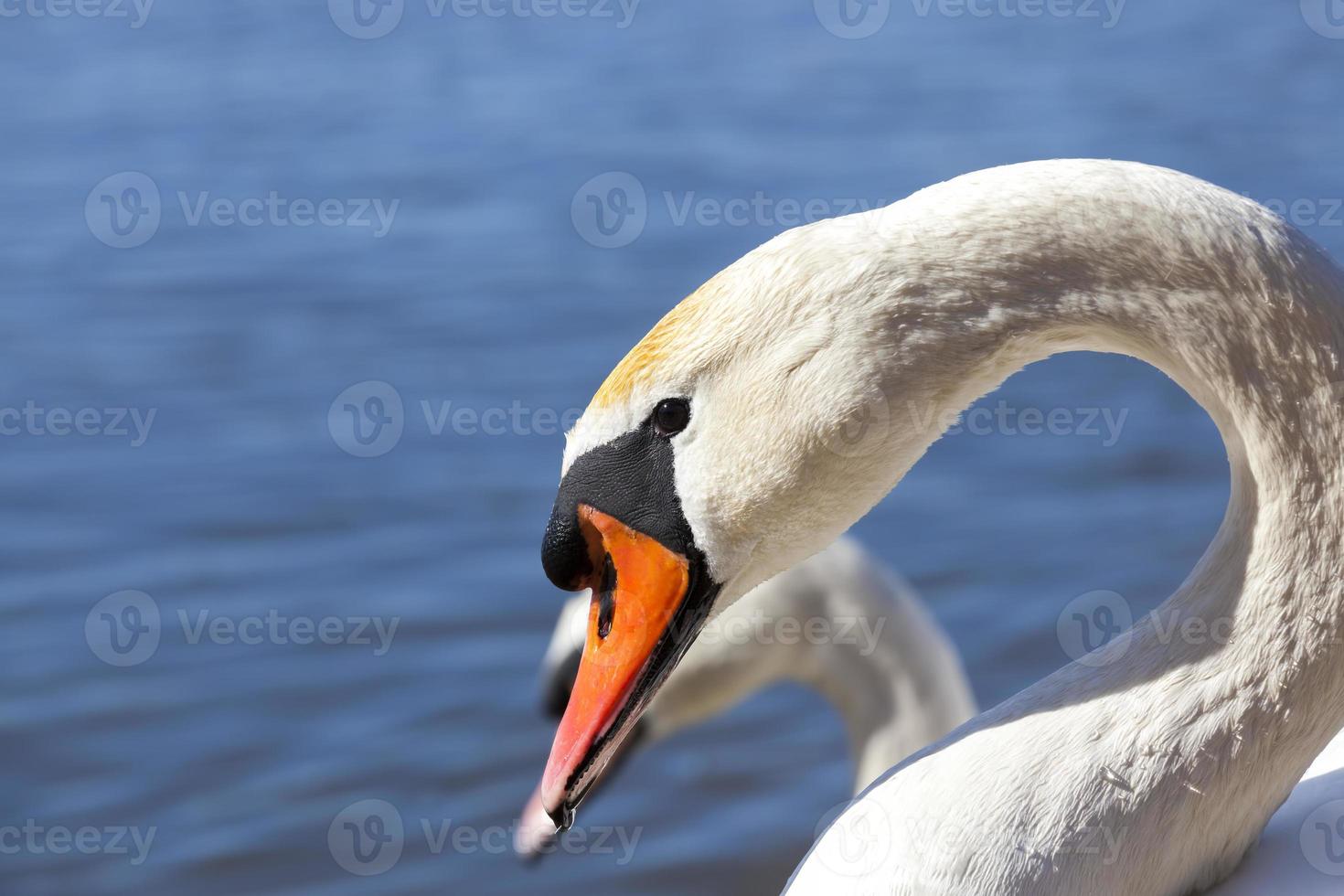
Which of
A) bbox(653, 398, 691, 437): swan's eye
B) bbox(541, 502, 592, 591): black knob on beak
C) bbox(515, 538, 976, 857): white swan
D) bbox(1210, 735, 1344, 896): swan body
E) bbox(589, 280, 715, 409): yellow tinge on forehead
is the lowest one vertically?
bbox(515, 538, 976, 857): white swan

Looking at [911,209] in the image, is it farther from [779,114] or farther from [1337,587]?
[779,114]

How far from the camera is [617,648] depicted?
8.45 feet

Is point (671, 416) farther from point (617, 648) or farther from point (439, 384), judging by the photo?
point (439, 384)

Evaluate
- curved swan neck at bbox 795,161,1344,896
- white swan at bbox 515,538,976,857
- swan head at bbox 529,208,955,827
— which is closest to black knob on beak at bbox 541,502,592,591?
swan head at bbox 529,208,955,827

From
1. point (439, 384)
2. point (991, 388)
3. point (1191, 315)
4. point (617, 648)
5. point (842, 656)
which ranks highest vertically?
point (1191, 315)

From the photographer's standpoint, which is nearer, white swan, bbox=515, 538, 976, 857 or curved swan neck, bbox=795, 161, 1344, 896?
curved swan neck, bbox=795, 161, 1344, 896

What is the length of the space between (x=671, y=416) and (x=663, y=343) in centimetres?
11

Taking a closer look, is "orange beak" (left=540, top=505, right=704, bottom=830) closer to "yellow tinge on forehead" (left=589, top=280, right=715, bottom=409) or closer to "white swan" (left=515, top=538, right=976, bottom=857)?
"yellow tinge on forehead" (left=589, top=280, right=715, bottom=409)

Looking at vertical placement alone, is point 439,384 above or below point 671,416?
below

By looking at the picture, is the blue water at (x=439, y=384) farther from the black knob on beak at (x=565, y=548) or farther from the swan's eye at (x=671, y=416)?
the swan's eye at (x=671, y=416)

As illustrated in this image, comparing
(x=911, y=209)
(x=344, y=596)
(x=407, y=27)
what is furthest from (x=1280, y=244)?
(x=407, y=27)

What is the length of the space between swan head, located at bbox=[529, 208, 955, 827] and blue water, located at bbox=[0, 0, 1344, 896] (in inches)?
132

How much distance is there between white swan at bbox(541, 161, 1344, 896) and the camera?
2.21 metres

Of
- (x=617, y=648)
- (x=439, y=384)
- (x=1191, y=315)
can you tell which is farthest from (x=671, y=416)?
(x=439, y=384)
